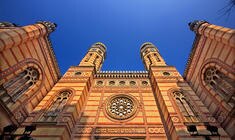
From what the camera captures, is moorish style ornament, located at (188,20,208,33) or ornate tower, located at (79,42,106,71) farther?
ornate tower, located at (79,42,106,71)

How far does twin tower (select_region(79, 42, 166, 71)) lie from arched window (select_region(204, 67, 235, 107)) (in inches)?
195

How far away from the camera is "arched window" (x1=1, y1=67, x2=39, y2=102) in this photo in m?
7.87

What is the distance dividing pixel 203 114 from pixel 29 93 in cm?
890

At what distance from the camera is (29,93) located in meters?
9.01

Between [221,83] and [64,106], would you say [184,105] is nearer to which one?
[221,83]

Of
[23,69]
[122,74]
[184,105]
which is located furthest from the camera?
[122,74]

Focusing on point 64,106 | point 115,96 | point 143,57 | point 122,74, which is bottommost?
point 64,106

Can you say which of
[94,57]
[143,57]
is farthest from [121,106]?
[143,57]

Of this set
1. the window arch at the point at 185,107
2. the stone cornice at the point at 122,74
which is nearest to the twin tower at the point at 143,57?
the stone cornice at the point at 122,74

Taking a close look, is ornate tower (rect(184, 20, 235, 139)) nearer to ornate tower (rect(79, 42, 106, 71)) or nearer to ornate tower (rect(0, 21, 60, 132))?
ornate tower (rect(79, 42, 106, 71))

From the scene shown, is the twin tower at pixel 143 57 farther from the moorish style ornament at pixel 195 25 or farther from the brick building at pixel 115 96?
the moorish style ornament at pixel 195 25

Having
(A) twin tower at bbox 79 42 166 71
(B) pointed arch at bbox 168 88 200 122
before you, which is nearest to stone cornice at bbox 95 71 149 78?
(A) twin tower at bbox 79 42 166 71

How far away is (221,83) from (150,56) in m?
8.61

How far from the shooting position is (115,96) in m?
11.0
